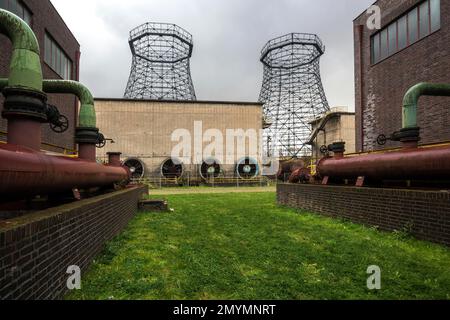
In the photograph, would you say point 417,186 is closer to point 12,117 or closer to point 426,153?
point 426,153

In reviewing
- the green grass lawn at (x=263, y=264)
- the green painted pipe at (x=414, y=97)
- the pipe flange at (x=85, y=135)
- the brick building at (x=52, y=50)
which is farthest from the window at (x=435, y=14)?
the brick building at (x=52, y=50)

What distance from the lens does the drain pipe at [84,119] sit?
729 cm

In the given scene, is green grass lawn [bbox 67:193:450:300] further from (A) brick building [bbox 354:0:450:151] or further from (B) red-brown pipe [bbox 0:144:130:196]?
(A) brick building [bbox 354:0:450:151]

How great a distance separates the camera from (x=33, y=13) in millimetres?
13812

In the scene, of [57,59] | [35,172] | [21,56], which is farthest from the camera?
[57,59]

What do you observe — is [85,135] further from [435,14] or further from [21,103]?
[435,14]

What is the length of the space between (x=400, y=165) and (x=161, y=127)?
955 inches

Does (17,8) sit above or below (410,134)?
above

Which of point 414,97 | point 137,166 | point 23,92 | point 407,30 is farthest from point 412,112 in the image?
point 137,166

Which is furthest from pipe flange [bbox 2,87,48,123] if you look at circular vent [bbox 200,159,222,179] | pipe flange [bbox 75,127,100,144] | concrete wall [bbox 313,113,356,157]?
concrete wall [bbox 313,113,356,157]

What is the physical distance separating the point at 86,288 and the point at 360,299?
3.25 meters

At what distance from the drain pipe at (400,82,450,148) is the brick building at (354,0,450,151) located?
3359 millimetres

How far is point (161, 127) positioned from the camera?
28219mm

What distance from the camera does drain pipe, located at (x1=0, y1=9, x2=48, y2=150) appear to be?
4371mm
